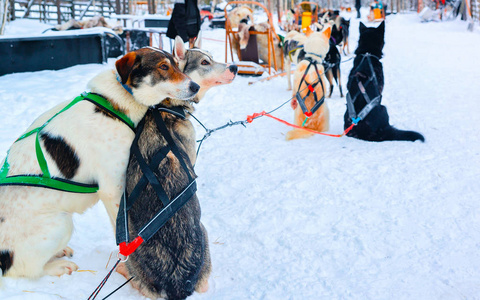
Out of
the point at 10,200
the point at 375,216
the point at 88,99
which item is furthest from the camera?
the point at 375,216

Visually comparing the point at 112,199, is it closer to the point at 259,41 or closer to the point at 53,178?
the point at 53,178

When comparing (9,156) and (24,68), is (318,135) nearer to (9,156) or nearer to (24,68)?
(9,156)

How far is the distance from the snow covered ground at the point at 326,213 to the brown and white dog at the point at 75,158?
0.83 ft

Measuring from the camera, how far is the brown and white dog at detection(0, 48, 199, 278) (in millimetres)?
2131

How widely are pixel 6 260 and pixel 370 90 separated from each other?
4.41 meters

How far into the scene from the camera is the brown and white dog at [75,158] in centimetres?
213

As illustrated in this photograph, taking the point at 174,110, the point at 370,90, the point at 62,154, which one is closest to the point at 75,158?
the point at 62,154

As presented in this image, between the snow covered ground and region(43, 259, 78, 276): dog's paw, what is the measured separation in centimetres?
4

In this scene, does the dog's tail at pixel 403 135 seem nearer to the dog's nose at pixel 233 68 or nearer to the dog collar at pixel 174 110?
the dog's nose at pixel 233 68

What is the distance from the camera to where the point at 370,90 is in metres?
5.08

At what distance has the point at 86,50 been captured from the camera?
8.76m

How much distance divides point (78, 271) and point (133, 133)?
980 mm

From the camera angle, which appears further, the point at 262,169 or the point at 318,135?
the point at 318,135

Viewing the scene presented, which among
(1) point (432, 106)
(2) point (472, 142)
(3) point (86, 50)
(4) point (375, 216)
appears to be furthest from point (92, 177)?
(3) point (86, 50)
